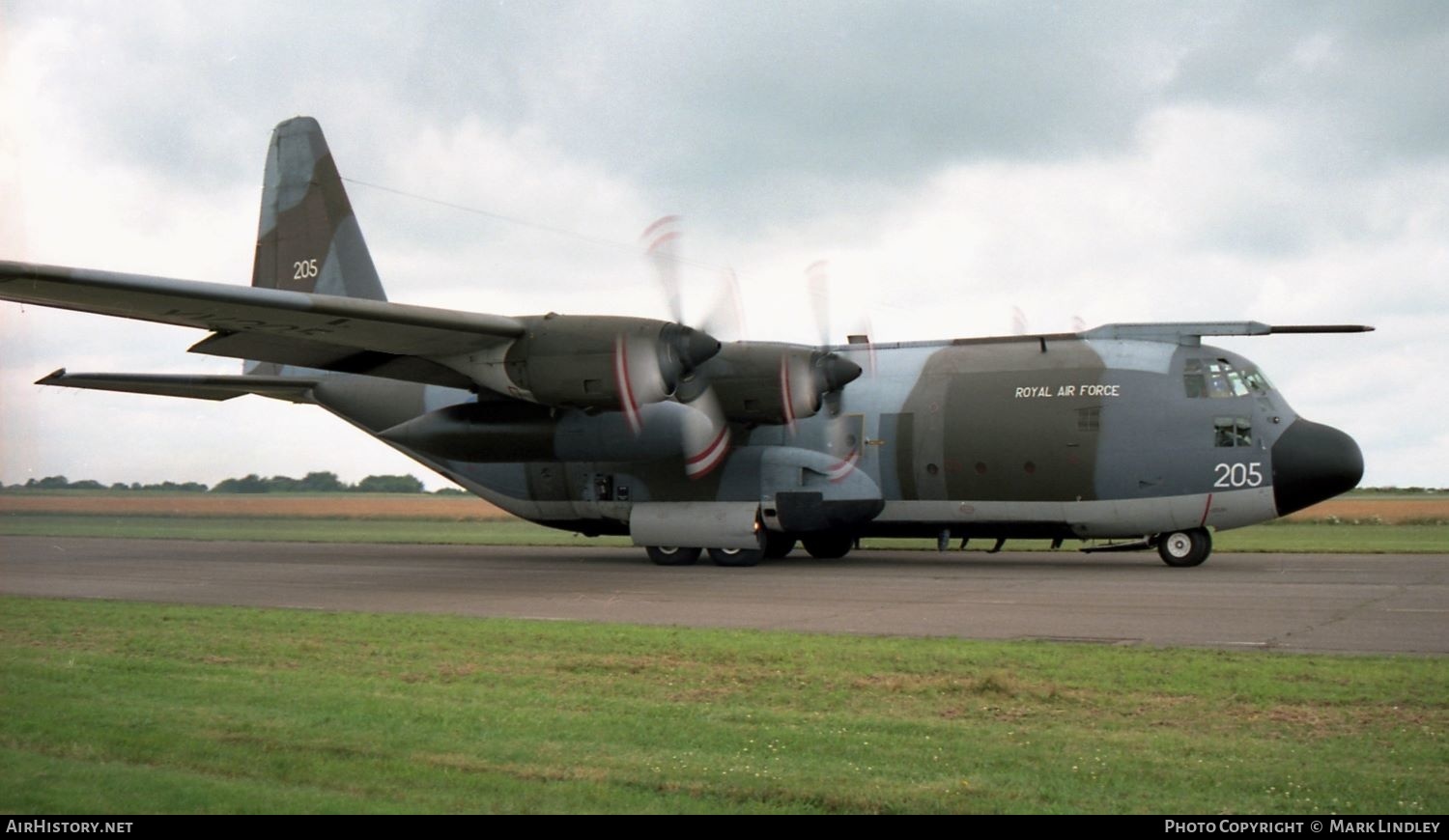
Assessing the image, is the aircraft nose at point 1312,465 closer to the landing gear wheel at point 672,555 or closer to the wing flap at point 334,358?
the landing gear wheel at point 672,555

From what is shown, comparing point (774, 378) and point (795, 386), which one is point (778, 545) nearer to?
point (795, 386)

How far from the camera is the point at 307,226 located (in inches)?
1001

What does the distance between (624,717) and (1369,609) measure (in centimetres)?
963

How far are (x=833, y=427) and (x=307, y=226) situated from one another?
11.8 metres

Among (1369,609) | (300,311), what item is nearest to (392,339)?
(300,311)

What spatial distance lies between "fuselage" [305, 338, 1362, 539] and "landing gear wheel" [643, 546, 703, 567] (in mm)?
911

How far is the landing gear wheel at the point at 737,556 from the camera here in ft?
70.8

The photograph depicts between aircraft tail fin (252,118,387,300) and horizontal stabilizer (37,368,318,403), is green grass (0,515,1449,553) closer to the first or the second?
horizontal stabilizer (37,368,318,403)

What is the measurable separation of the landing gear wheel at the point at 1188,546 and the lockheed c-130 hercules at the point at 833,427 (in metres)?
0.04

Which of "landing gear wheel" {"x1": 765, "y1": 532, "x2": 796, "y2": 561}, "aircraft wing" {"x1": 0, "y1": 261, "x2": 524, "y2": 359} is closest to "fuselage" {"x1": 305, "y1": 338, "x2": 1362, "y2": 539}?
"landing gear wheel" {"x1": 765, "y1": 532, "x2": 796, "y2": 561}

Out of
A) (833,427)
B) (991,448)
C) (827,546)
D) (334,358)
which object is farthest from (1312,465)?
(334,358)

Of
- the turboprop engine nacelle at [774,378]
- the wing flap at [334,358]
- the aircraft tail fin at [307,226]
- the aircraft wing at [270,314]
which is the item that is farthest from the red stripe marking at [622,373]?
the aircraft tail fin at [307,226]
